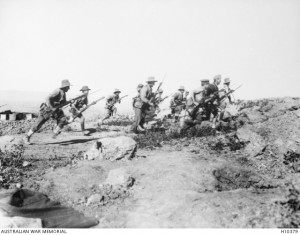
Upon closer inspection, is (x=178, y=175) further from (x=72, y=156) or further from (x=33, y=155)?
(x=33, y=155)

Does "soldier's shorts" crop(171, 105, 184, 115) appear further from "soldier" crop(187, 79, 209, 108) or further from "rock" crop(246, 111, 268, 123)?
"soldier" crop(187, 79, 209, 108)

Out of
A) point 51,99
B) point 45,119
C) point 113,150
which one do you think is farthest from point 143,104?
point 113,150

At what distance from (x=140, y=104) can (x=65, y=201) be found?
566cm

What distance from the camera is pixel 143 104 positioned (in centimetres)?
1052

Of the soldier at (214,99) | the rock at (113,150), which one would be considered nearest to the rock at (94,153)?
the rock at (113,150)

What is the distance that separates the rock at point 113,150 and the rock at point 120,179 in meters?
1.18

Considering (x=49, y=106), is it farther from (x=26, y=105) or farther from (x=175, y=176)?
(x=26, y=105)

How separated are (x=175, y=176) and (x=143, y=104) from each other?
4838 millimetres

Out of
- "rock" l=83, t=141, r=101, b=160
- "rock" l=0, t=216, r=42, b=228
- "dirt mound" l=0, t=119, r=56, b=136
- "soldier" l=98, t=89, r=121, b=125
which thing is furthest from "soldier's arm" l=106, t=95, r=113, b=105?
"rock" l=0, t=216, r=42, b=228

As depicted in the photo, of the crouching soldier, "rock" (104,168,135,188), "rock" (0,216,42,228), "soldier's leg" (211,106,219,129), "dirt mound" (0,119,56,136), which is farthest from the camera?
"dirt mound" (0,119,56,136)

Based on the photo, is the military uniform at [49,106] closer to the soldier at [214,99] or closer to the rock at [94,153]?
the rock at [94,153]

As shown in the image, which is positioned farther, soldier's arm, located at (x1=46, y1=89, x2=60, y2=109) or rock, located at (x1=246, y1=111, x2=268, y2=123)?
rock, located at (x1=246, y1=111, x2=268, y2=123)

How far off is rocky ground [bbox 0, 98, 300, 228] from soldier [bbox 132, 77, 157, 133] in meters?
0.66

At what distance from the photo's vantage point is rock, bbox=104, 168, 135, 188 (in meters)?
5.77
